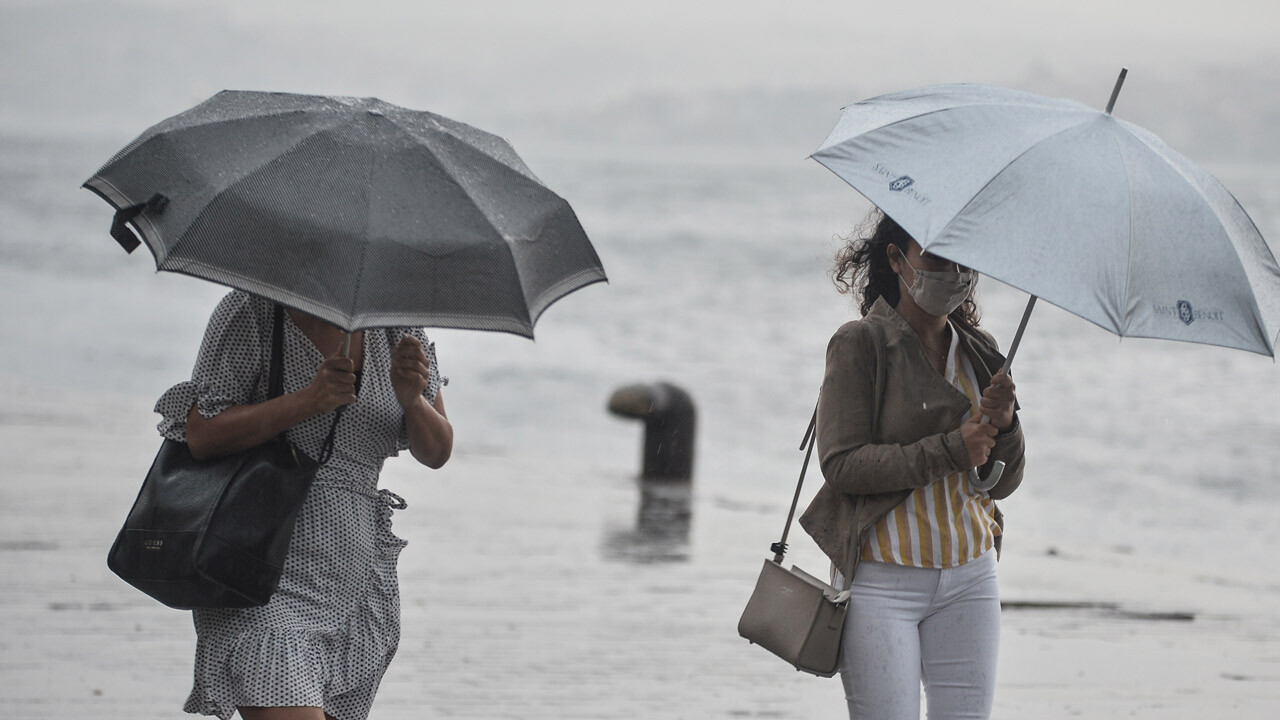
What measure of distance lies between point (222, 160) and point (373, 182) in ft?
1.02

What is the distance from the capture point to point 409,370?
126 inches

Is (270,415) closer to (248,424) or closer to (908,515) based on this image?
(248,424)

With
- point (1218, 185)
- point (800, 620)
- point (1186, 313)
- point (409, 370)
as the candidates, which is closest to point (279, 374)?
point (409, 370)

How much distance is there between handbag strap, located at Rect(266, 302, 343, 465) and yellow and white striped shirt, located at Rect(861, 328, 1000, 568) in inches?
47.3

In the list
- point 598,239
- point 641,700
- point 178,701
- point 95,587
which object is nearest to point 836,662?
point 641,700

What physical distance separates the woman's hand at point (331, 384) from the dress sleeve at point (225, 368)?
20 centimetres

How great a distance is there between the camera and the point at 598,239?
48.7m

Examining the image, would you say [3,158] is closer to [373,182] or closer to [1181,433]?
[1181,433]

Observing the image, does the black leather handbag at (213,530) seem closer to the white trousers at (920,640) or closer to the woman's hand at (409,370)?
the woman's hand at (409,370)

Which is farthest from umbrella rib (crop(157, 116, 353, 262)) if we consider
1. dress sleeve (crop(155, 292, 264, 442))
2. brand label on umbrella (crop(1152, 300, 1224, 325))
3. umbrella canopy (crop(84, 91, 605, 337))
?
brand label on umbrella (crop(1152, 300, 1224, 325))

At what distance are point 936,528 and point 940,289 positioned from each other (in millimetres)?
535

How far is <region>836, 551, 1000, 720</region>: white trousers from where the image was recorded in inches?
133

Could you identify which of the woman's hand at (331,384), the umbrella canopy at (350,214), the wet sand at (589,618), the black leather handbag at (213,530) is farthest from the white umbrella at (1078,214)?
the wet sand at (589,618)

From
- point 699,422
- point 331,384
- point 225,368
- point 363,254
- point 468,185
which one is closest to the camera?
point 363,254
